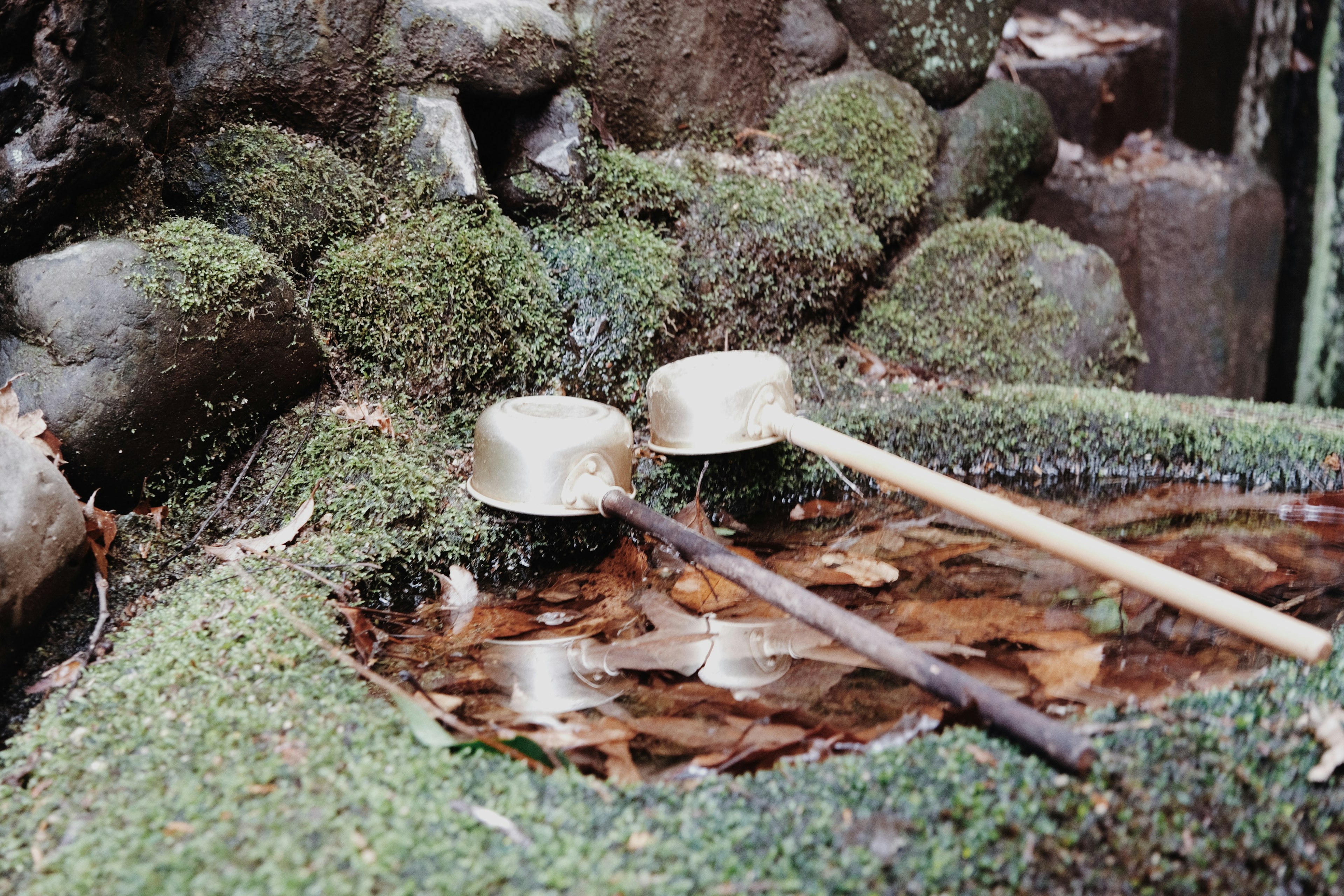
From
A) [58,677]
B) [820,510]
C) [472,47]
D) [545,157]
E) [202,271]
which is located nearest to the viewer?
[58,677]

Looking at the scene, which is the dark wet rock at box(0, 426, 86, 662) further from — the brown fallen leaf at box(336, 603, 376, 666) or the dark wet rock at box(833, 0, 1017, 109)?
the dark wet rock at box(833, 0, 1017, 109)

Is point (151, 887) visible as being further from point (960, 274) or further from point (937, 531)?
point (960, 274)

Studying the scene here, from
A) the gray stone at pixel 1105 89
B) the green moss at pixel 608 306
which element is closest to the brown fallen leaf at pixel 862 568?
the green moss at pixel 608 306

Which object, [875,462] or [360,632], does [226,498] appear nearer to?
[360,632]

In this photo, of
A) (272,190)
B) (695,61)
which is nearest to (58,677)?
(272,190)

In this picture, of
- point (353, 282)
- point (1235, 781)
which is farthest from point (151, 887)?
point (353, 282)

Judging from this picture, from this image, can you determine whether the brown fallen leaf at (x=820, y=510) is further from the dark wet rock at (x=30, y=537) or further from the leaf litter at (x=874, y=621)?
the dark wet rock at (x=30, y=537)

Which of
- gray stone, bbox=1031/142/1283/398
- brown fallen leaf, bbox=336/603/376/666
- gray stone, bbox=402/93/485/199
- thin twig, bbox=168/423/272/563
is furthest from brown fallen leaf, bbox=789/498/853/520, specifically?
gray stone, bbox=1031/142/1283/398

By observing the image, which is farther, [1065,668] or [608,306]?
[608,306]
